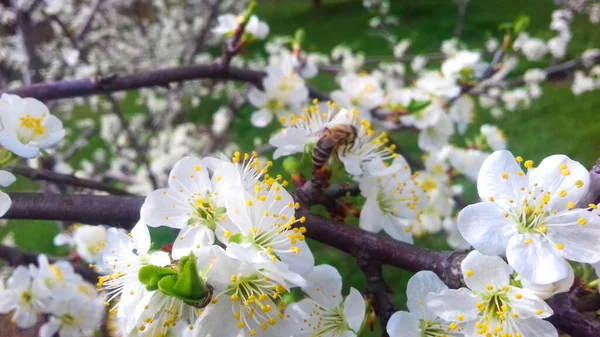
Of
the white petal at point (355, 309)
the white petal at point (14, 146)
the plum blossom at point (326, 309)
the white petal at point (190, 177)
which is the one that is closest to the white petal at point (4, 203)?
the white petal at point (14, 146)

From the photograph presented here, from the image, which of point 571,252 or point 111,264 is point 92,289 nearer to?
point 111,264

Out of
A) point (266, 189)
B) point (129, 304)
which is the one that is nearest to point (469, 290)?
point (266, 189)

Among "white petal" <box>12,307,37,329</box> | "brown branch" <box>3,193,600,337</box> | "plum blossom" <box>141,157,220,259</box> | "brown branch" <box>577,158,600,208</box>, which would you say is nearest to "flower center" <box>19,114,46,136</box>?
"brown branch" <box>3,193,600,337</box>

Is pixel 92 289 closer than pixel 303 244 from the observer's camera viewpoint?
No

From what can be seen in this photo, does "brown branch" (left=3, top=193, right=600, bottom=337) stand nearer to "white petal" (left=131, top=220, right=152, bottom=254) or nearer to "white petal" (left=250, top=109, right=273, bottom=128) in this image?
"white petal" (left=131, top=220, right=152, bottom=254)

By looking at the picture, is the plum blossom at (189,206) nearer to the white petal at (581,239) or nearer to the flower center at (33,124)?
the flower center at (33,124)

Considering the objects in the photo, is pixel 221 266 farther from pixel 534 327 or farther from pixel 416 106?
pixel 416 106
